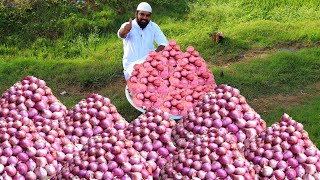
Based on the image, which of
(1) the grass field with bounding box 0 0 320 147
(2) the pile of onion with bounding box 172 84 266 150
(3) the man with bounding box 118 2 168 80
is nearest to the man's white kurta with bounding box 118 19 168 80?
(3) the man with bounding box 118 2 168 80

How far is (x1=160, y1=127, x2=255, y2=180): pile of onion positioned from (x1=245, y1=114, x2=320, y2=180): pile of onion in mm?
119

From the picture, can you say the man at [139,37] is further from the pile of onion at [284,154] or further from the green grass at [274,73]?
the pile of onion at [284,154]

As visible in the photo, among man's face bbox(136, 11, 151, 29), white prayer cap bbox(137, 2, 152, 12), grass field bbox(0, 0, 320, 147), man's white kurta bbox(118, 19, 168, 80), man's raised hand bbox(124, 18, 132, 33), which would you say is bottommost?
grass field bbox(0, 0, 320, 147)

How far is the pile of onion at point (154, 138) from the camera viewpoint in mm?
2762

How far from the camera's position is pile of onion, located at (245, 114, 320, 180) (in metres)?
2.61

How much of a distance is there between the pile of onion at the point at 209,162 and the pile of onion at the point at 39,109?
0.61 meters

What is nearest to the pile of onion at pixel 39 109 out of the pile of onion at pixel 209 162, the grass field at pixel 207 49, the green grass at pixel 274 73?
the pile of onion at pixel 209 162

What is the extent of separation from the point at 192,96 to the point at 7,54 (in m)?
5.11

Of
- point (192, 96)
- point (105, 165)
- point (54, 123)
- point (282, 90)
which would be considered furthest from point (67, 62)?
point (105, 165)

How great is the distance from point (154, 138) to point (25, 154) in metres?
0.67

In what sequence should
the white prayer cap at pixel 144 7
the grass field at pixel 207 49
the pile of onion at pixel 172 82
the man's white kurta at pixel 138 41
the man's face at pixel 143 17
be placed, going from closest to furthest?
the pile of onion at pixel 172 82 → the white prayer cap at pixel 144 7 → the man's face at pixel 143 17 → the man's white kurta at pixel 138 41 → the grass field at pixel 207 49

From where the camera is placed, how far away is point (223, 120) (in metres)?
2.95

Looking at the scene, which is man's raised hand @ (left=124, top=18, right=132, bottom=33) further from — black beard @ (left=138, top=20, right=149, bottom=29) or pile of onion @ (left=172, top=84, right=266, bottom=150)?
pile of onion @ (left=172, top=84, right=266, bottom=150)

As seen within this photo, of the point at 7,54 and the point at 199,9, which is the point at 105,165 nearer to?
the point at 7,54
